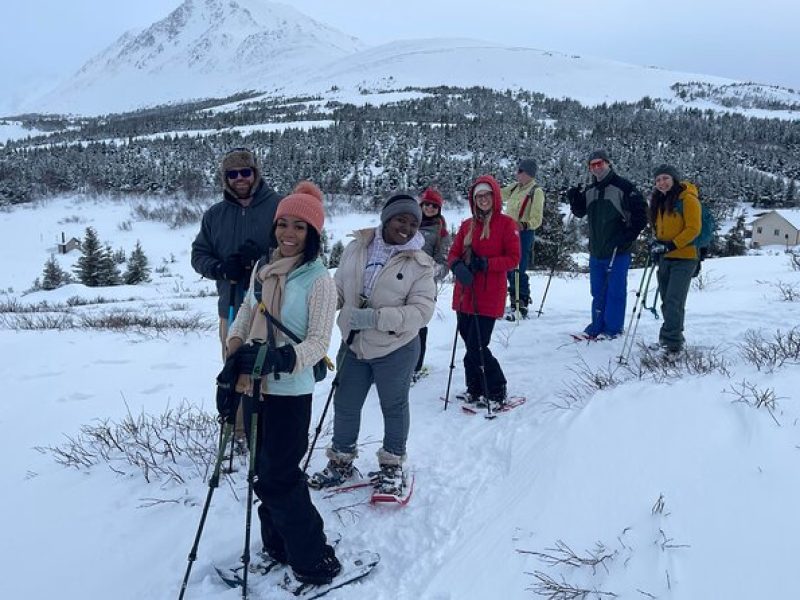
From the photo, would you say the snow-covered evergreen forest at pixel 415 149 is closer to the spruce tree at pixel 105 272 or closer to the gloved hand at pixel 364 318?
the spruce tree at pixel 105 272

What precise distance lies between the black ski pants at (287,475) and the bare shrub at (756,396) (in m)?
2.56

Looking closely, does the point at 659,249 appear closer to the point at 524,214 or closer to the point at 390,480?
the point at 524,214

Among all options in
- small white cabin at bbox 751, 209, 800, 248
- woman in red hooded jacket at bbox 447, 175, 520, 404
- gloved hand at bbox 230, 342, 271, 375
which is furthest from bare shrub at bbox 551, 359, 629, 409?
small white cabin at bbox 751, 209, 800, 248

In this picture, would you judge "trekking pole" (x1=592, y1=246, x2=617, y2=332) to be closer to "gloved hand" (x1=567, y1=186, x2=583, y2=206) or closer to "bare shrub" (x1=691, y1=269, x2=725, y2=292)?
"gloved hand" (x1=567, y1=186, x2=583, y2=206)

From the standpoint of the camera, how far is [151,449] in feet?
13.0

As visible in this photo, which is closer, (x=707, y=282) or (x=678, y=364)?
(x=678, y=364)

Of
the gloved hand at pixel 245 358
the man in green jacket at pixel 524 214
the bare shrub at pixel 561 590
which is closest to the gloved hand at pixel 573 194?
the man in green jacket at pixel 524 214

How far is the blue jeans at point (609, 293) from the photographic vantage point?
631 cm

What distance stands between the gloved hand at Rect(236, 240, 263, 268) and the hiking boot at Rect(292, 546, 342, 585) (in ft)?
6.31

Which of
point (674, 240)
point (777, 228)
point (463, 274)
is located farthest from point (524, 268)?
point (777, 228)

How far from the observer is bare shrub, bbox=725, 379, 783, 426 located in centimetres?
298

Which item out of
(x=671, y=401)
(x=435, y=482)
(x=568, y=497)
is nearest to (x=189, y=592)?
(x=435, y=482)

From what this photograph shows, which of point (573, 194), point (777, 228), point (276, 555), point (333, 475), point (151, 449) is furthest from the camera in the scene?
point (777, 228)

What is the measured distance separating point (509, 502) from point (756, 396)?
1.59 meters
